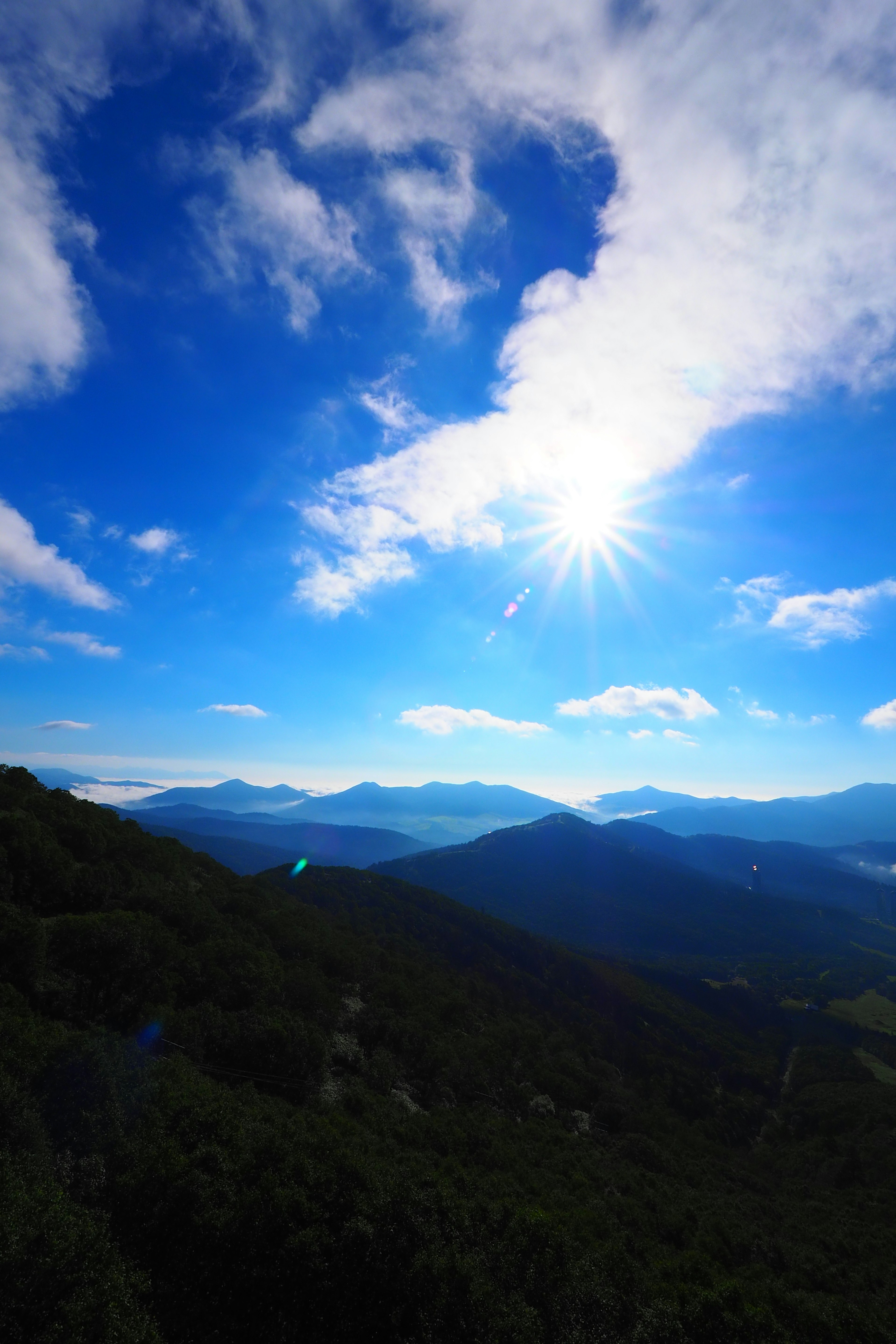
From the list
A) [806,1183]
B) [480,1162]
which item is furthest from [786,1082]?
[480,1162]

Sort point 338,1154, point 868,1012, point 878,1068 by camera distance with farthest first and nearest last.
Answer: point 868,1012, point 878,1068, point 338,1154

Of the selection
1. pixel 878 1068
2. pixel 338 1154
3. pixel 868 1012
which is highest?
pixel 338 1154

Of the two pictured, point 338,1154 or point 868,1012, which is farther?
point 868,1012

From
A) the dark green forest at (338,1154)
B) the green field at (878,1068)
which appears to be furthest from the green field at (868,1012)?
the dark green forest at (338,1154)

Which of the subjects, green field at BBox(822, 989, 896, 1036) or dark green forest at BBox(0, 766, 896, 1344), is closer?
dark green forest at BBox(0, 766, 896, 1344)

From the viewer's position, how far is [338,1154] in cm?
2359

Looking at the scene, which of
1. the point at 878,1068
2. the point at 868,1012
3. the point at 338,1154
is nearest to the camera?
the point at 338,1154

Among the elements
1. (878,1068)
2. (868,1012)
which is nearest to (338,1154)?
(878,1068)

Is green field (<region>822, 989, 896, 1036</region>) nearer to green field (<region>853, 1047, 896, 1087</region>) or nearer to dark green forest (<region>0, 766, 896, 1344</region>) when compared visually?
green field (<region>853, 1047, 896, 1087</region>)

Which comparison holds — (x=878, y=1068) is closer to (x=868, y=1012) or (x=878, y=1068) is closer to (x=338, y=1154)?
(x=868, y=1012)

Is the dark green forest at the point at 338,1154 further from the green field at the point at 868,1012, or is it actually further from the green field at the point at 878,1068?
the green field at the point at 868,1012

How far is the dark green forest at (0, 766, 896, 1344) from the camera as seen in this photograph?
59.4ft

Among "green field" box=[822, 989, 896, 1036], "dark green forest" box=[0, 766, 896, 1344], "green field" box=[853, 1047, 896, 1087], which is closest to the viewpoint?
"dark green forest" box=[0, 766, 896, 1344]

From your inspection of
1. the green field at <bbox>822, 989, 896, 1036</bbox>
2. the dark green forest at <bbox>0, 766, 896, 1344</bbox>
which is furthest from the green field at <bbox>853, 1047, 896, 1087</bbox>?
the dark green forest at <bbox>0, 766, 896, 1344</bbox>
